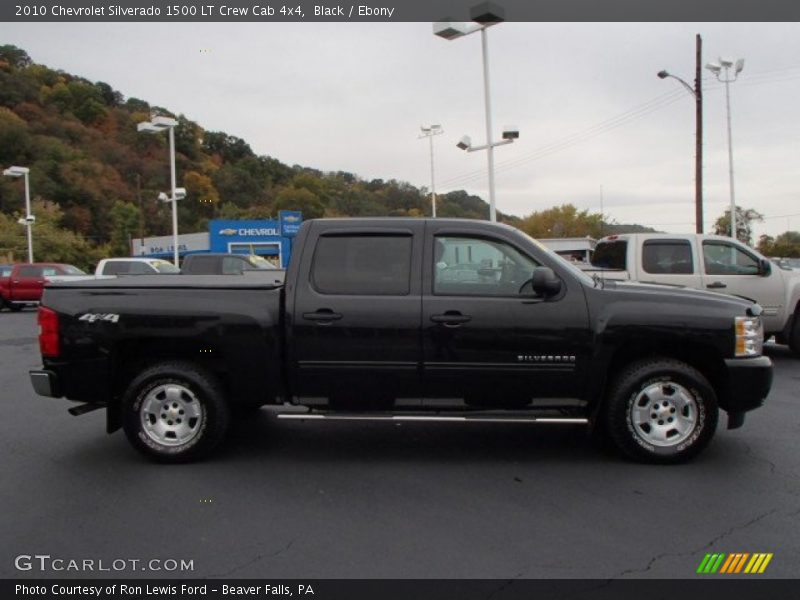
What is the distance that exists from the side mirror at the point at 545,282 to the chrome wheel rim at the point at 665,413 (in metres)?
1.05

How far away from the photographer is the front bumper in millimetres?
5016

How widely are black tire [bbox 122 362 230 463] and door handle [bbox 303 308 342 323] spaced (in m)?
0.95

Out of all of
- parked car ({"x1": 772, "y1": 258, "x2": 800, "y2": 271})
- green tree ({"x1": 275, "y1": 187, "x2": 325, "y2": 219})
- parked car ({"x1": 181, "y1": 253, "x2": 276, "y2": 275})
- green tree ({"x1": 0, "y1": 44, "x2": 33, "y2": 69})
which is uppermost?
green tree ({"x1": 0, "y1": 44, "x2": 33, "y2": 69})

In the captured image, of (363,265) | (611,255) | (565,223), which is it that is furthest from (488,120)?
(565,223)

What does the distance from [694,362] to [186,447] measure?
4.18m

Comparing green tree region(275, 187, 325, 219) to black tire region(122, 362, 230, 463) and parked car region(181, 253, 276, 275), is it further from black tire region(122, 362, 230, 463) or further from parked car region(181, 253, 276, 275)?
black tire region(122, 362, 230, 463)

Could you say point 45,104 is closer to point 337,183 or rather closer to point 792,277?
point 337,183

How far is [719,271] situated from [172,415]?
8.22m

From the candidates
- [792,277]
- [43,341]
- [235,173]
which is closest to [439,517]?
[43,341]

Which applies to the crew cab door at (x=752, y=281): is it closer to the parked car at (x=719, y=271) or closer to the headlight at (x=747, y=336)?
the parked car at (x=719, y=271)

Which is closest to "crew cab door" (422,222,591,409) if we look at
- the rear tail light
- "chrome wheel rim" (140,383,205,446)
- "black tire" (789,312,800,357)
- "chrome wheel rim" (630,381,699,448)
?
"chrome wheel rim" (630,381,699,448)

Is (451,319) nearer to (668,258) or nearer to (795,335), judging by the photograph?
(668,258)

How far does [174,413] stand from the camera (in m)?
5.18

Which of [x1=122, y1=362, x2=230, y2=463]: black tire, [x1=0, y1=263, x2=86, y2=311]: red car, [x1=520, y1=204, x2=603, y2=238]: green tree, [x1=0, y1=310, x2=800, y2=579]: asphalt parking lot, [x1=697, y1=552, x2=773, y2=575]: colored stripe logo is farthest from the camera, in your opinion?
[x1=520, y1=204, x2=603, y2=238]: green tree
